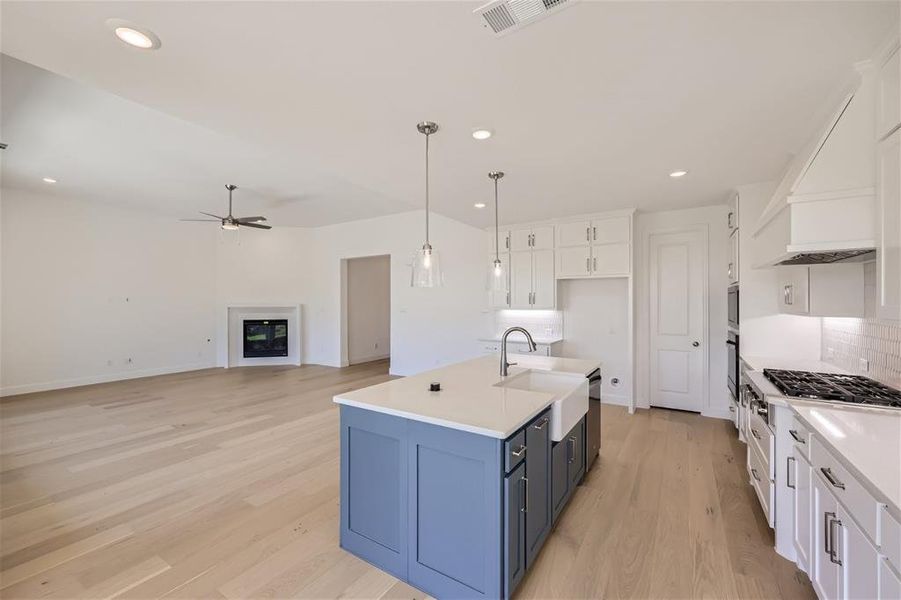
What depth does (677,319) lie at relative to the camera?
4777 millimetres

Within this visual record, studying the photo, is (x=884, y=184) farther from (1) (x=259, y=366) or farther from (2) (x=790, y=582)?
(1) (x=259, y=366)

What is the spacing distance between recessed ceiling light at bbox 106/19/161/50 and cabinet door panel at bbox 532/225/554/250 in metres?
4.46

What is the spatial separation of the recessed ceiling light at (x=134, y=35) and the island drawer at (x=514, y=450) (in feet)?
7.62

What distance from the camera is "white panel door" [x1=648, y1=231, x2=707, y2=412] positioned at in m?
4.66

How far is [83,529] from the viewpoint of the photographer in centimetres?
240

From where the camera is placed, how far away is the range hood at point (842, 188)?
73.2 inches

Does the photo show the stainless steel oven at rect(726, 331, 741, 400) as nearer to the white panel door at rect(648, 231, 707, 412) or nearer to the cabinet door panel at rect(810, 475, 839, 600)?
the white panel door at rect(648, 231, 707, 412)

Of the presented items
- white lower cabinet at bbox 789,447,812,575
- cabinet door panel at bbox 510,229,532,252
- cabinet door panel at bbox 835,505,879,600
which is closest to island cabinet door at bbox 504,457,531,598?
cabinet door panel at bbox 835,505,879,600

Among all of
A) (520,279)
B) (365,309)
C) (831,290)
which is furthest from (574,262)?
(365,309)

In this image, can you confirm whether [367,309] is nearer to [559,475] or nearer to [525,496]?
[559,475]

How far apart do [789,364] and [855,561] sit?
230cm

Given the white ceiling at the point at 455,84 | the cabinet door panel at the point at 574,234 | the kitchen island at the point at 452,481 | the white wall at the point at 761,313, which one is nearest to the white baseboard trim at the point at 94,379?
the white ceiling at the point at 455,84

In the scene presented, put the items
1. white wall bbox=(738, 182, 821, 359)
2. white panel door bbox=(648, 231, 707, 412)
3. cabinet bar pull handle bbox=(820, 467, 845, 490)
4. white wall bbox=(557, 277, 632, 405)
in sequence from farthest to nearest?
1. white wall bbox=(557, 277, 632, 405)
2. white panel door bbox=(648, 231, 707, 412)
3. white wall bbox=(738, 182, 821, 359)
4. cabinet bar pull handle bbox=(820, 467, 845, 490)

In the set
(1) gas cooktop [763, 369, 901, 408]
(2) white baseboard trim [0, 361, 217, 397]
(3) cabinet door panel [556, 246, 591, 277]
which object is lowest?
(2) white baseboard trim [0, 361, 217, 397]
